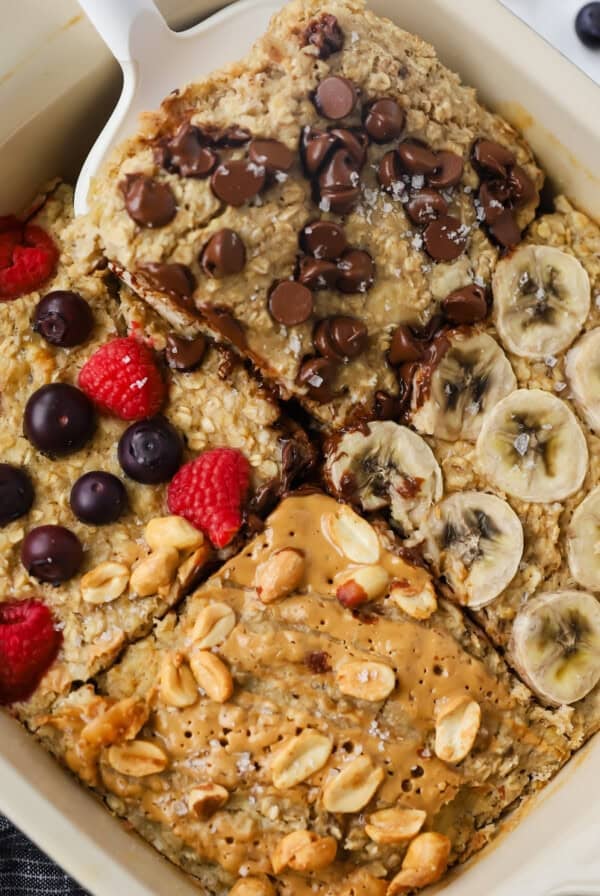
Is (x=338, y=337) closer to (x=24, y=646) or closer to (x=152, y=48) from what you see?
(x=152, y=48)

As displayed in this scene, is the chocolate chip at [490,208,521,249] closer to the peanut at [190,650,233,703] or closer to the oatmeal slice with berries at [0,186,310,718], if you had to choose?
the oatmeal slice with berries at [0,186,310,718]

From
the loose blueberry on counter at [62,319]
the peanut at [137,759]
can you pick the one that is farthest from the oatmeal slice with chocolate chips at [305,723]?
the loose blueberry on counter at [62,319]

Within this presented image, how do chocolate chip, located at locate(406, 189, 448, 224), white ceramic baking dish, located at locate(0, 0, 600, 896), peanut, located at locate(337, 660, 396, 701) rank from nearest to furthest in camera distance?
white ceramic baking dish, located at locate(0, 0, 600, 896) < peanut, located at locate(337, 660, 396, 701) < chocolate chip, located at locate(406, 189, 448, 224)

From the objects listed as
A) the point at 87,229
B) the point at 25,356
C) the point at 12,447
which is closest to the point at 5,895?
the point at 12,447

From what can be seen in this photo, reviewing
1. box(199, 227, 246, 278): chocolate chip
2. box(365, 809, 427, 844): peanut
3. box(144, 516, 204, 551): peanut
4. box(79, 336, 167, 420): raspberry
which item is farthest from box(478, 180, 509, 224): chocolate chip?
box(365, 809, 427, 844): peanut

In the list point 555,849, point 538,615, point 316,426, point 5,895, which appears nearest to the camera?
point 555,849

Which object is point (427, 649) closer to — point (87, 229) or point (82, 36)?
point (87, 229)
